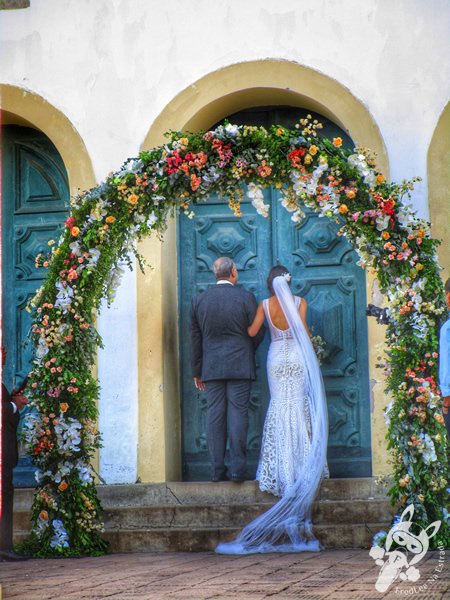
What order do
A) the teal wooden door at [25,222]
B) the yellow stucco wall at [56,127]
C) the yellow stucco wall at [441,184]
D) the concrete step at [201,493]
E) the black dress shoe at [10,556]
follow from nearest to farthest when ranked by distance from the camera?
the black dress shoe at [10,556] → the concrete step at [201,493] → the yellow stucco wall at [441,184] → the yellow stucco wall at [56,127] → the teal wooden door at [25,222]

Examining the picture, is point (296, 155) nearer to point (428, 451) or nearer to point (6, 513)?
point (428, 451)

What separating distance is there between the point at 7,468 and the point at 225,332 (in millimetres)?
2100

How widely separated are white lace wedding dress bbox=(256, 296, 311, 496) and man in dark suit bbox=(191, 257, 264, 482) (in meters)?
0.17

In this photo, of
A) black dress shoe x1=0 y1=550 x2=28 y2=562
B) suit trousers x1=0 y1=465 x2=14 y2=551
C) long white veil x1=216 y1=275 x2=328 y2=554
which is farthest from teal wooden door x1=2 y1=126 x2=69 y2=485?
long white veil x1=216 y1=275 x2=328 y2=554

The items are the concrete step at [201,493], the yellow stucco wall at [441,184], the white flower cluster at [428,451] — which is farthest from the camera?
Result: the yellow stucco wall at [441,184]

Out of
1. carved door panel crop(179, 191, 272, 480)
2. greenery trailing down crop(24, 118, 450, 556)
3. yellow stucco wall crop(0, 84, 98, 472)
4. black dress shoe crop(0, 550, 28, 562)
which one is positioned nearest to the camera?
greenery trailing down crop(24, 118, 450, 556)

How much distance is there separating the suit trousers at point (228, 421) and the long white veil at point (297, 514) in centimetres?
55

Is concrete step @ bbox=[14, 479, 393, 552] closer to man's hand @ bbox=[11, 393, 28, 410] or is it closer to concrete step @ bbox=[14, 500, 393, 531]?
concrete step @ bbox=[14, 500, 393, 531]

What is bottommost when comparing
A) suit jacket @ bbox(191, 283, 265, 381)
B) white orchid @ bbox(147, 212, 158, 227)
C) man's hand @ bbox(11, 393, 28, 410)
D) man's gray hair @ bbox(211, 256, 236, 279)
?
man's hand @ bbox(11, 393, 28, 410)

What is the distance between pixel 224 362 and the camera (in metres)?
8.96

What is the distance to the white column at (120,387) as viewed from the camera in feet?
31.0

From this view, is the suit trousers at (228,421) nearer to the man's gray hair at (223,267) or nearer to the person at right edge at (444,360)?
the man's gray hair at (223,267)

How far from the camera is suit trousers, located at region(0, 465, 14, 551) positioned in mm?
7789

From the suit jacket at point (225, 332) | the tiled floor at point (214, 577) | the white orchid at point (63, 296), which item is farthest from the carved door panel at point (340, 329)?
the white orchid at point (63, 296)
